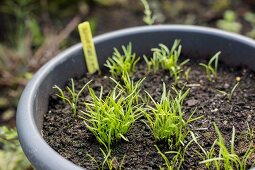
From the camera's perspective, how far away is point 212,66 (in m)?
1.39

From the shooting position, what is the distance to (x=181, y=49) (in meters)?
1.41

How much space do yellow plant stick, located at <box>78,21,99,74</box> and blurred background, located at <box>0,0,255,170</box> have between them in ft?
2.55

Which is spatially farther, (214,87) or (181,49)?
(181,49)

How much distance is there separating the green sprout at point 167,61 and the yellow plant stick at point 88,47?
169 mm

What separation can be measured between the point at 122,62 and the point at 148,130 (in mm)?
280

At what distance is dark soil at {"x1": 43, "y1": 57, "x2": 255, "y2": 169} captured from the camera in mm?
1024

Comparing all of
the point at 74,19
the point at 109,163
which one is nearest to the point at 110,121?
the point at 109,163

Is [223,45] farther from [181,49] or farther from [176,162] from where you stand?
[176,162]

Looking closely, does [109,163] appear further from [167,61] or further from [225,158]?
[167,61]

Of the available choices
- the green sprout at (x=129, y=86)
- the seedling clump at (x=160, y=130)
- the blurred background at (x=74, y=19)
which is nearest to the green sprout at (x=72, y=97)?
the seedling clump at (x=160, y=130)

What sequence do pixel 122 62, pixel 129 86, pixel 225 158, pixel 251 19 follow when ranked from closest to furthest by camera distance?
pixel 225 158, pixel 129 86, pixel 122 62, pixel 251 19

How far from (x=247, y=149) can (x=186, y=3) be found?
1.63m

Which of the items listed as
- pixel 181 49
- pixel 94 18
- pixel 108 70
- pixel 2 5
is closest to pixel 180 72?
pixel 181 49

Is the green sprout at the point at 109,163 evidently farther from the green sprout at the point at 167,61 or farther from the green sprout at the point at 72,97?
the green sprout at the point at 167,61
